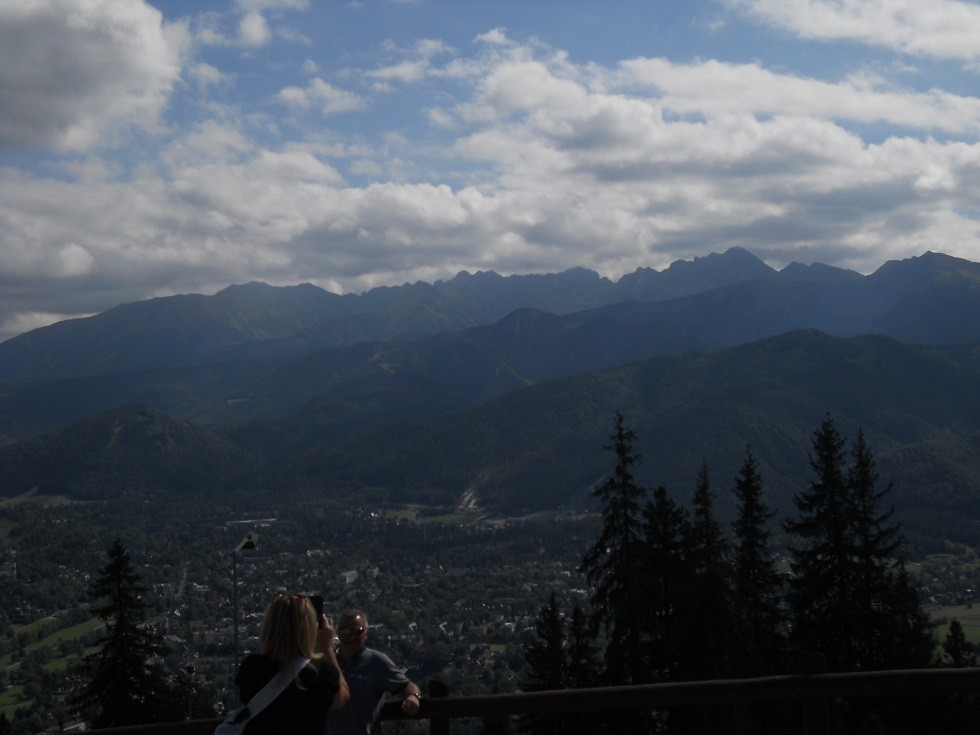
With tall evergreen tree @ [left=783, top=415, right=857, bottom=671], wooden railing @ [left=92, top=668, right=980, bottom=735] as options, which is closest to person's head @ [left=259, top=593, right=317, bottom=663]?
wooden railing @ [left=92, top=668, right=980, bottom=735]

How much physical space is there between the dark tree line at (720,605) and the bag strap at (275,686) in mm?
14158

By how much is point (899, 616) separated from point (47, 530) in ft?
535

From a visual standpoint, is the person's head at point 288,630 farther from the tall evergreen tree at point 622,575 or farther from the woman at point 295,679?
the tall evergreen tree at point 622,575

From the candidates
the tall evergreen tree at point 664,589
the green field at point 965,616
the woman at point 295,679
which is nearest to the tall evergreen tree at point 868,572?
the tall evergreen tree at point 664,589

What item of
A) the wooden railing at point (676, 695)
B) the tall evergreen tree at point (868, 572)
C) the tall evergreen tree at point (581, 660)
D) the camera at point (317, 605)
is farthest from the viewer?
the tall evergreen tree at point (581, 660)

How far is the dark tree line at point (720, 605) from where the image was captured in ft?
69.5

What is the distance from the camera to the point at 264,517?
177 metres

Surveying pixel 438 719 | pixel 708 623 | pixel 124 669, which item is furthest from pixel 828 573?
pixel 438 719

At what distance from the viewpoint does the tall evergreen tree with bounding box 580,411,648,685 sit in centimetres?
2141

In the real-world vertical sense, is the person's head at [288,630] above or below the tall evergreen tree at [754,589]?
→ above

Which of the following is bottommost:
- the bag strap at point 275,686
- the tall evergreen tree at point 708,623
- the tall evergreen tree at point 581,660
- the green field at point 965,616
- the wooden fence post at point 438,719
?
the green field at point 965,616

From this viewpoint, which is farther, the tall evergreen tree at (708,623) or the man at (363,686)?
the tall evergreen tree at (708,623)

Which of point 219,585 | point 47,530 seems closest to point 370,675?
point 219,585

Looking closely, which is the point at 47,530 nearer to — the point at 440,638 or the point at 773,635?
the point at 440,638
